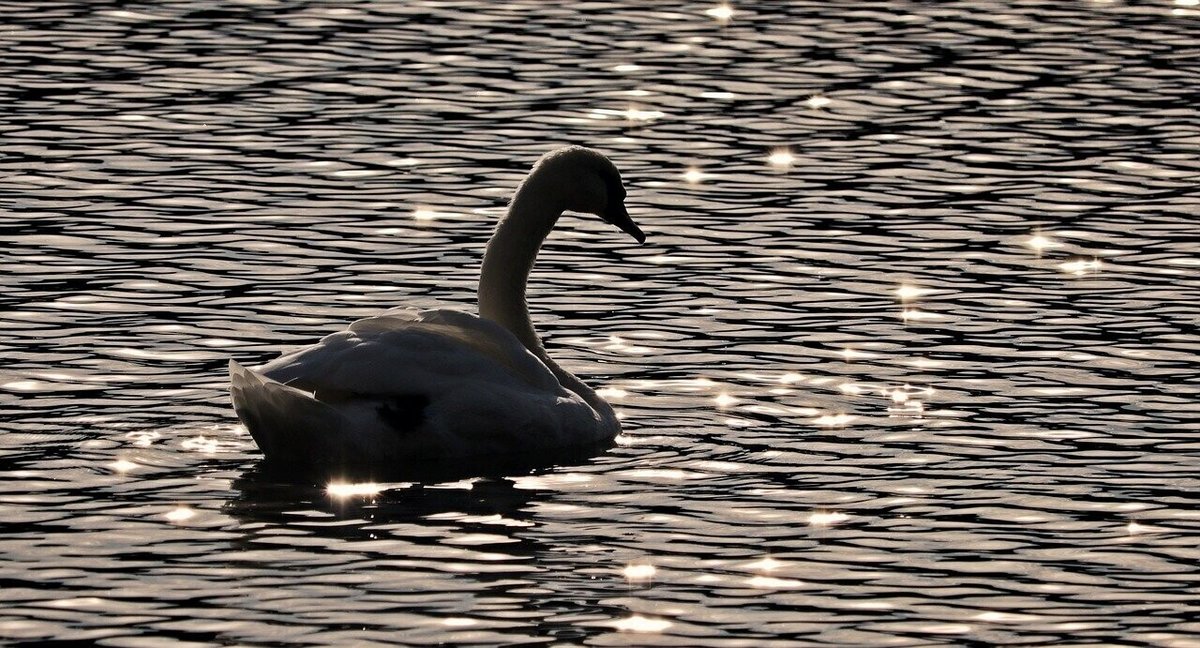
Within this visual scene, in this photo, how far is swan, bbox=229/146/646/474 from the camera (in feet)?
48.4

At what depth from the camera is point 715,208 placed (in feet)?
77.8

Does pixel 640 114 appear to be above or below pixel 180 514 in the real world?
below

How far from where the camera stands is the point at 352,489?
47.8 ft

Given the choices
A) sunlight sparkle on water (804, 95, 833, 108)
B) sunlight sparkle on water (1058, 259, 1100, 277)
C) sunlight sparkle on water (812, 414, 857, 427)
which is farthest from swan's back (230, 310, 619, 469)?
sunlight sparkle on water (804, 95, 833, 108)

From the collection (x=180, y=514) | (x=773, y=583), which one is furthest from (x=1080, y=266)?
(x=180, y=514)

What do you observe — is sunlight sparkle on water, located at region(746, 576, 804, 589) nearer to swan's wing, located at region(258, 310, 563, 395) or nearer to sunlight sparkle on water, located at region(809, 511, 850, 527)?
sunlight sparkle on water, located at region(809, 511, 850, 527)

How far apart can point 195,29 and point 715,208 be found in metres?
11.3

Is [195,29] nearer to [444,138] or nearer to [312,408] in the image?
[444,138]

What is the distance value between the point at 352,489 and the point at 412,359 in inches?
37.7

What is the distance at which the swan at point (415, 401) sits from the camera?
48.4 ft

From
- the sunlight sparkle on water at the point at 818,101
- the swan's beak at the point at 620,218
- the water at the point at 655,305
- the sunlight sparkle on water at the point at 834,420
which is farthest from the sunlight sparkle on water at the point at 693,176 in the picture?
the sunlight sparkle on water at the point at 834,420

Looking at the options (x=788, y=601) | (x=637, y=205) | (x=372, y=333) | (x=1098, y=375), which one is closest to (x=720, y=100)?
(x=637, y=205)

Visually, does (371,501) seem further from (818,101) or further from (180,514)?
(818,101)

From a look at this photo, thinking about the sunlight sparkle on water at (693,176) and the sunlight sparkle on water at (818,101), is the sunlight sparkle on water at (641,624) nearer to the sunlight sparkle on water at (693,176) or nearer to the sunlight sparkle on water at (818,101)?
the sunlight sparkle on water at (693,176)
